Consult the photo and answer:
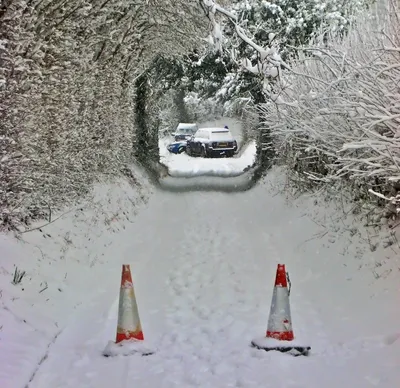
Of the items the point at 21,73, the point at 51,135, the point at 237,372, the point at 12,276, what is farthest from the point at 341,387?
the point at 51,135

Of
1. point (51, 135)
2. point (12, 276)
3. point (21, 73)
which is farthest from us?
point (51, 135)

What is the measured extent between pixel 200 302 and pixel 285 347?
207cm

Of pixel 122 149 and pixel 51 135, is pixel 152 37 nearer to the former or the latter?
pixel 122 149

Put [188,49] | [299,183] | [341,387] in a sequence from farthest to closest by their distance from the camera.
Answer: [188,49]
[299,183]
[341,387]

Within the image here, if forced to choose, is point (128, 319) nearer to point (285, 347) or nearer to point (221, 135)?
point (285, 347)

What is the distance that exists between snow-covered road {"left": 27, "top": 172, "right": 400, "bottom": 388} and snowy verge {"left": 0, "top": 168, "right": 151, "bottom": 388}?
16cm

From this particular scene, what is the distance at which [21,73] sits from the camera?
8211 millimetres

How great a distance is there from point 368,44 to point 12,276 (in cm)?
649

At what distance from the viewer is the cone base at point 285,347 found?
5757 millimetres

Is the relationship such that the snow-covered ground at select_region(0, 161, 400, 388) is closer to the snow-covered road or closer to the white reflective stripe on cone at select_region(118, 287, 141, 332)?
the snow-covered road

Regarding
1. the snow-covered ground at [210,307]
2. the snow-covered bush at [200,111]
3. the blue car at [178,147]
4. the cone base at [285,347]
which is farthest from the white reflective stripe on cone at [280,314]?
the snow-covered bush at [200,111]

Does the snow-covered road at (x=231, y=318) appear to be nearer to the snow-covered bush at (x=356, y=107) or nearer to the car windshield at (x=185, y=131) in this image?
the snow-covered bush at (x=356, y=107)

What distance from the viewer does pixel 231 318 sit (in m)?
6.97

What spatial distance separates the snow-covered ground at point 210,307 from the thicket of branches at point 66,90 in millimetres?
877
